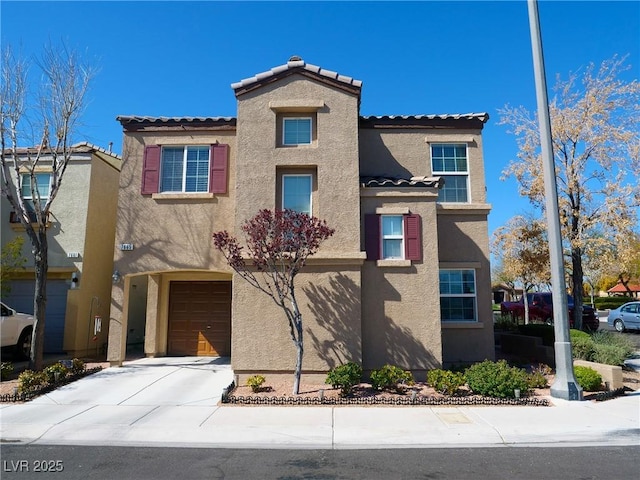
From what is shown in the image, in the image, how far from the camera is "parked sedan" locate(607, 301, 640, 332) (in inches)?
880

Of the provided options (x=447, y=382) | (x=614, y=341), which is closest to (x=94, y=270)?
(x=447, y=382)

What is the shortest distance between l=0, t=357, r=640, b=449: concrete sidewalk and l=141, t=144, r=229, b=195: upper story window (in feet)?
17.5

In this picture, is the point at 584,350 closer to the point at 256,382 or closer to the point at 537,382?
the point at 537,382

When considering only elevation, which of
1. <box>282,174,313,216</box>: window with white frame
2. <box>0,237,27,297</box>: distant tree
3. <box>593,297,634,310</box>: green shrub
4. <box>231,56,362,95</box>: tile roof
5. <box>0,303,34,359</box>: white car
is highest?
<box>231,56,362,95</box>: tile roof

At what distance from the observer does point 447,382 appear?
30.5 ft

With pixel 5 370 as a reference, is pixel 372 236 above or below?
above

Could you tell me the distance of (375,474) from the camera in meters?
5.47

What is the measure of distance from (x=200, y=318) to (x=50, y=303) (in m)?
4.65

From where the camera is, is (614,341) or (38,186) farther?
(38,186)

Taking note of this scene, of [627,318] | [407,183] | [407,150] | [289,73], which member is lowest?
[627,318]

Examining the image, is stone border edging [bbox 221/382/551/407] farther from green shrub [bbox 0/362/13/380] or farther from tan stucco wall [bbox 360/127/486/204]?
tan stucco wall [bbox 360/127/486/204]

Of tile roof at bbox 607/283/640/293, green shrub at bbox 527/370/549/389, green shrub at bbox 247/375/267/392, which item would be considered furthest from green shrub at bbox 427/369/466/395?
tile roof at bbox 607/283/640/293

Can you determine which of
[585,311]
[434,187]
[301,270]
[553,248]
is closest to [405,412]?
[301,270]

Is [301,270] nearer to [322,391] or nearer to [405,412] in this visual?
[322,391]
